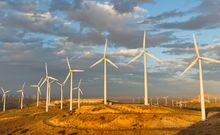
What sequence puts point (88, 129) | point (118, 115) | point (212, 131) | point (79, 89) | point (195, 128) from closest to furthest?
point (212, 131) < point (195, 128) < point (88, 129) < point (118, 115) < point (79, 89)

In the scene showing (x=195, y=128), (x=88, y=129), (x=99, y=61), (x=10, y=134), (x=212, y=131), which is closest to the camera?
(x=212, y=131)

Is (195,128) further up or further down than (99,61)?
further down

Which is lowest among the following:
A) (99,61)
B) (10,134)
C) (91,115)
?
(10,134)

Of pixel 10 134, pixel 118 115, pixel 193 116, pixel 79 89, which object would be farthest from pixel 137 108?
pixel 79 89

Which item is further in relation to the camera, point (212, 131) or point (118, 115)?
point (118, 115)

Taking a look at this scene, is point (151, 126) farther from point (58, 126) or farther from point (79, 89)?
point (79, 89)

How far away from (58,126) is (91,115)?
11.3m

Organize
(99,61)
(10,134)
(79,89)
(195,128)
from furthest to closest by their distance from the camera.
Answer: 1. (79,89)
2. (99,61)
3. (10,134)
4. (195,128)

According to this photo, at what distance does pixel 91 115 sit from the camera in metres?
106

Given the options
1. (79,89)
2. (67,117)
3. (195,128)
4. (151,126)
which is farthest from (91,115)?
(79,89)

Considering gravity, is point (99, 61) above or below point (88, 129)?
above

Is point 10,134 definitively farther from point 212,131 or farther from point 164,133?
point 212,131

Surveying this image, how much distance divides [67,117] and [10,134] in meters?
20.0

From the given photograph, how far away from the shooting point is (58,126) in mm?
103500
